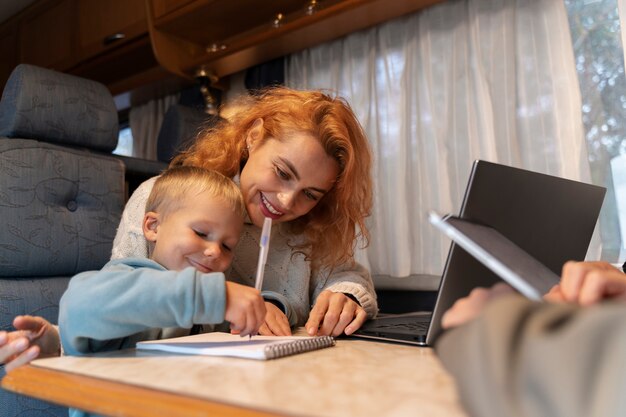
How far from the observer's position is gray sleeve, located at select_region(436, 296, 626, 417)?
266 mm

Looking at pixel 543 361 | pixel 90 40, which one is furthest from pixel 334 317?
pixel 90 40

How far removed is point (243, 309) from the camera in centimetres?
69

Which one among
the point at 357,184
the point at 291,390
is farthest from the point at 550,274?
the point at 357,184

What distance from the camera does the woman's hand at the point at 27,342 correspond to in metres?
0.67

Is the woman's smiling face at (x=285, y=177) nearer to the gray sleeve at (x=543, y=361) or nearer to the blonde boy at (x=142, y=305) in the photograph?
the blonde boy at (x=142, y=305)

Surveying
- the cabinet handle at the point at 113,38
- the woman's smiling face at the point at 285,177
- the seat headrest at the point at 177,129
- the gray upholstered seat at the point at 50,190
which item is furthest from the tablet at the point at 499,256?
the cabinet handle at the point at 113,38

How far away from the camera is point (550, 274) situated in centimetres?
55

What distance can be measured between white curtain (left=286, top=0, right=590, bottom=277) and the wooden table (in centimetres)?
128

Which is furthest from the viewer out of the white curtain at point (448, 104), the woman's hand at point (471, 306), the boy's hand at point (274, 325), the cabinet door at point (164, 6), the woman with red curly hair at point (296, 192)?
the cabinet door at point (164, 6)

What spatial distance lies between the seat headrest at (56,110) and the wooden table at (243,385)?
3.33 ft

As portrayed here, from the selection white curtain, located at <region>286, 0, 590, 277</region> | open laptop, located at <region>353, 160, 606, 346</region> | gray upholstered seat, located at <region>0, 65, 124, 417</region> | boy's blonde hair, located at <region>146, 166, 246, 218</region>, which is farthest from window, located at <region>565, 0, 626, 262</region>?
gray upholstered seat, located at <region>0, 65, 124, 417</region>

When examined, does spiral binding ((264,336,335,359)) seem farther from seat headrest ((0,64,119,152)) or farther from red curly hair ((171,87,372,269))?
seat headrest ((0,64,119,152))

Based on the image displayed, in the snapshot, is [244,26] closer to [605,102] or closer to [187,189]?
Answer: [605,102]

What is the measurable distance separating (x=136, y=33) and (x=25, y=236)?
1648 mm
